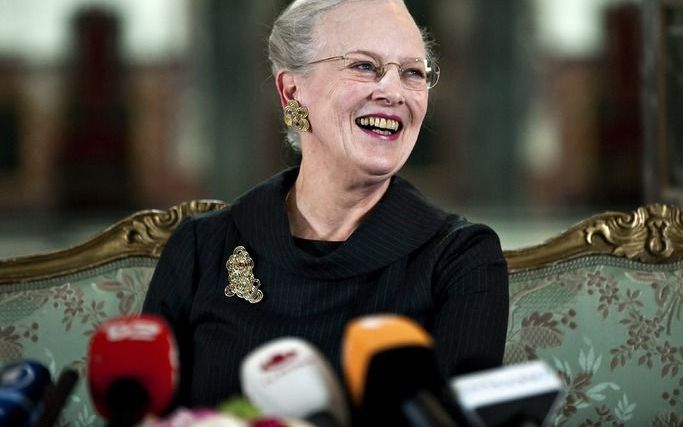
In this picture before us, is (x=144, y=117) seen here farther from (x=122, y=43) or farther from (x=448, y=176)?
(x=448, y=176)

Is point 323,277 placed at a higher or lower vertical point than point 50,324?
higher

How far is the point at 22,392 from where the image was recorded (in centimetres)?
108

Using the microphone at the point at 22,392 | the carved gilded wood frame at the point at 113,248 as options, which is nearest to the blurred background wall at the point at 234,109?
the carved gilded wood frame at the point at 113,248

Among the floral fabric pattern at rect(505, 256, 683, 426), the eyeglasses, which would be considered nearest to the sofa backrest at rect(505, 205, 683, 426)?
the floral fabric pattern at rect(505, 256, 683, 426)

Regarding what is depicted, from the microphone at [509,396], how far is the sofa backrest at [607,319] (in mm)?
961

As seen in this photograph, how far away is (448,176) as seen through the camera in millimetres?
9742

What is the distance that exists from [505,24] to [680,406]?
7843 millimetres

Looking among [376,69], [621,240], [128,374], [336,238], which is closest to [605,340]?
[621,240]

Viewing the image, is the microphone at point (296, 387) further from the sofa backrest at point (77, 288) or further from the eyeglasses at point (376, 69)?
the sofa backrest at point (77, 288)

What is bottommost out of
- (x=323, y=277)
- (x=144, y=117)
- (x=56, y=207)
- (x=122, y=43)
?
(x=56, y=207)

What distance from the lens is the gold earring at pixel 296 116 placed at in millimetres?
1840

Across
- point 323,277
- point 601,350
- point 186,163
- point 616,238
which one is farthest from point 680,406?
point 186,163

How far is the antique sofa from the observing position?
6.53 feet

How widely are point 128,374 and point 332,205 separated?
2.77 feet
